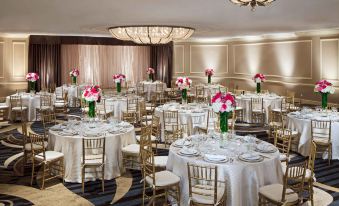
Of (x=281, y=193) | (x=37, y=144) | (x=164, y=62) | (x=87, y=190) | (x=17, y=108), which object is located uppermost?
(x=164, y=62)

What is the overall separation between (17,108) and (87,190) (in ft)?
21.4

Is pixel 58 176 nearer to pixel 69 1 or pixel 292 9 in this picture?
pixel 69 1

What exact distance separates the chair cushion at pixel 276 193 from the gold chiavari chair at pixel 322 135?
2.99 meters

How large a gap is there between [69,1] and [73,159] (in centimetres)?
270

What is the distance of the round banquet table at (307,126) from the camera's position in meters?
7.42

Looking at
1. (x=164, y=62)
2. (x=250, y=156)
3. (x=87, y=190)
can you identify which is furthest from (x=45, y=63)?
(x=250, y=156)

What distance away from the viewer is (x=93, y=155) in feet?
20.2

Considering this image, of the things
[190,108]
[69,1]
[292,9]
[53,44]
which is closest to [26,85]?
[53,44]

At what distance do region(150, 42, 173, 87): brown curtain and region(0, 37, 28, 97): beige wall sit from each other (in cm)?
637

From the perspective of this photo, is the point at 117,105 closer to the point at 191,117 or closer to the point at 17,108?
the point at 17,108

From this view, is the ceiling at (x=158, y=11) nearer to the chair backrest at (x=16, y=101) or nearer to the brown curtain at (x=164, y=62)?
the chair backrest at (x=16, y=101)

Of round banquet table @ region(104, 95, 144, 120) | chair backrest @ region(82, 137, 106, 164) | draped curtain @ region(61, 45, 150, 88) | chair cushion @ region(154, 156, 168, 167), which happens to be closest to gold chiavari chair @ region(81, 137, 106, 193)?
chair backrest @ region(82, 137, 106, 164)

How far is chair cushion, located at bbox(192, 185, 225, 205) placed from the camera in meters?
4.30

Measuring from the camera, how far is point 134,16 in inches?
321
